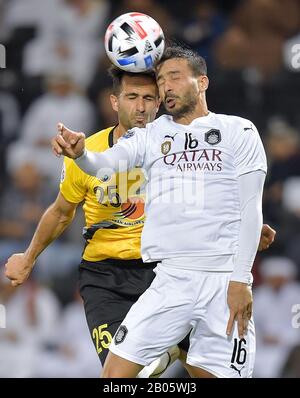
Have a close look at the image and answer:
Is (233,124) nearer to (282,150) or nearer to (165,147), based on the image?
(165,147)

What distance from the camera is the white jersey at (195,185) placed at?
470 cm

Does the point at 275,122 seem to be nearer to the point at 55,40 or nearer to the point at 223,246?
the point at 55,40

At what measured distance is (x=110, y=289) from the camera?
550cm

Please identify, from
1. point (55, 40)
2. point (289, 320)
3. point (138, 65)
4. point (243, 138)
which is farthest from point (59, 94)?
point (243, 138)

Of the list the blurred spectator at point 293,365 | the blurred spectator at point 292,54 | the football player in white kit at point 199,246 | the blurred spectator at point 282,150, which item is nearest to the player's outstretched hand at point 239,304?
the football player in white kit at point 199,246

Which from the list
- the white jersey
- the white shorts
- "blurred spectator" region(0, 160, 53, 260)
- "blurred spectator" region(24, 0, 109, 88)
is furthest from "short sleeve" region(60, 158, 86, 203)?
"blurred spectator" region(24, 0, 109, 88)

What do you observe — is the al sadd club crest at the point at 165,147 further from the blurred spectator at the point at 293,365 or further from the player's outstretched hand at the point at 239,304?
the blurred spectator at the point at 293,365

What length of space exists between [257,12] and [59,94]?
2.05 m

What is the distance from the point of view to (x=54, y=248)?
8.71 metres

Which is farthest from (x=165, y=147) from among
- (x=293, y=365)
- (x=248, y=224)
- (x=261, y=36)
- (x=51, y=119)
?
(x=261, y=36)

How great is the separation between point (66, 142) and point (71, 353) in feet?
13.1

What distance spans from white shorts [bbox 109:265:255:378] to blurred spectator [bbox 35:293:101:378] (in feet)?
10.8

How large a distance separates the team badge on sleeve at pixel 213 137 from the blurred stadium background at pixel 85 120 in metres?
2.72

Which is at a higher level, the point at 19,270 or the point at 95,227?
the point at 95,227
